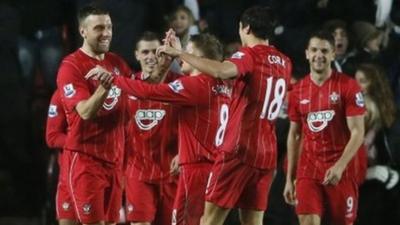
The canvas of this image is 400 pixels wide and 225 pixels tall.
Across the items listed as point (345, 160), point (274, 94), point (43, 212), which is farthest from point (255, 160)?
point (43, 212)

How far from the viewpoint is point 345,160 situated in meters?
9.62

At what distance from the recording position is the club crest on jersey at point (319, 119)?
992cm

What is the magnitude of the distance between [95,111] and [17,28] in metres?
4.31

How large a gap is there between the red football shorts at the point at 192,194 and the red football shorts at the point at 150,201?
550 millimetres

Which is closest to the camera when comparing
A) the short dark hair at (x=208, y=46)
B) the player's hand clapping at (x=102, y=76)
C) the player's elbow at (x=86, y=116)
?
the player's hand clapping at (x=102, y=76)

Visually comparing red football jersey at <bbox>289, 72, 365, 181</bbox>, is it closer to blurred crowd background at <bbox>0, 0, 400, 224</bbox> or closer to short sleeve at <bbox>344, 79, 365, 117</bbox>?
short sleeve at <bbox>344, 79, 365, 117</bbox>

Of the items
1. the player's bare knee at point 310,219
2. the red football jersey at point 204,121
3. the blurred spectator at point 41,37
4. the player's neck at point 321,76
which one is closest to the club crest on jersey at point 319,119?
the player's neck at point 321,76

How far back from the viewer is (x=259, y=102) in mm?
8727

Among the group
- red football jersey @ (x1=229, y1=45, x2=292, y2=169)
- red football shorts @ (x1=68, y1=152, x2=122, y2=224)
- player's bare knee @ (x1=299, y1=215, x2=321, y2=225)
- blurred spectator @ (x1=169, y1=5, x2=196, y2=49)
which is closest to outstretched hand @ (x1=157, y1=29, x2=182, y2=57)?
red football jersey @ (x1=229, y1=45, x2=292, y2=169)

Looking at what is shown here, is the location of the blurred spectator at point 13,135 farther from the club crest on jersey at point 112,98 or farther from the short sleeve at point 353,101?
the short sleeve at point 353,101

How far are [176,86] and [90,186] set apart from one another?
0.96 metres

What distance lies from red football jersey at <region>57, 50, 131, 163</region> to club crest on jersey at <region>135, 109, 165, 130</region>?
0.74m

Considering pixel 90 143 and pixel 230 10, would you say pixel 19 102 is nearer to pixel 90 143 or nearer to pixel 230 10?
pixel 230 10

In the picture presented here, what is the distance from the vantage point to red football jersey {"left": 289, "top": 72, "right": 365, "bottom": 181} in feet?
32.5
